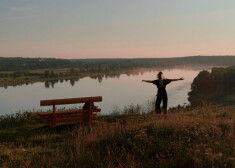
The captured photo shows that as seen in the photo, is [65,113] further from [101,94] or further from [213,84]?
[213,84]

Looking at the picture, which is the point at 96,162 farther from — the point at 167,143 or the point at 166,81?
the point at 166,81

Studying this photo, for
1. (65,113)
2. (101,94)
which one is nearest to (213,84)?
(101,94)

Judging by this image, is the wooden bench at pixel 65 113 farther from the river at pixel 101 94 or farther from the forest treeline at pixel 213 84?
the forest treeline at pixel 213 84

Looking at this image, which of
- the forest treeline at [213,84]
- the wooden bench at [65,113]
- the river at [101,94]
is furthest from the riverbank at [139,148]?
the forest treeline at [213,84]

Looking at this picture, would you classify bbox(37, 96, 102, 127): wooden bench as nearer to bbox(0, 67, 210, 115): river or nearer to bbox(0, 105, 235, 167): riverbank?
bbox(0, 105, 235, 167): riverbank

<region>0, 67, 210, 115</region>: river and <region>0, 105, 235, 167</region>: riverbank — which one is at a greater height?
<region>0, 105, 235, 167</region>: riverbank

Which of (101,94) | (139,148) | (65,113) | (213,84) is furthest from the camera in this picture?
(101,94)

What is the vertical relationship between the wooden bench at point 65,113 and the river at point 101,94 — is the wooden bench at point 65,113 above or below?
above

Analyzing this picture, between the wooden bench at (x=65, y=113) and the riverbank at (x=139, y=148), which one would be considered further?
the wooden bench at (x=65, y=113)

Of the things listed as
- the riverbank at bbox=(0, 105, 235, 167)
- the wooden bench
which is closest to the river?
the wooden bench

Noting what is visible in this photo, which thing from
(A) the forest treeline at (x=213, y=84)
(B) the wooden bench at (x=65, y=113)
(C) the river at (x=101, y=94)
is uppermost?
(B) the wooden bench at (x=65, y=113)

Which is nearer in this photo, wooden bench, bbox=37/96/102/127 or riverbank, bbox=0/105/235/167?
riverbank, bbox=0/105/235/167

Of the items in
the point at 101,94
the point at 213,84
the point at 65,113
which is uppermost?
the point at 65,113

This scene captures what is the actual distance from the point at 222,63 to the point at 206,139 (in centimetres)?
20427
